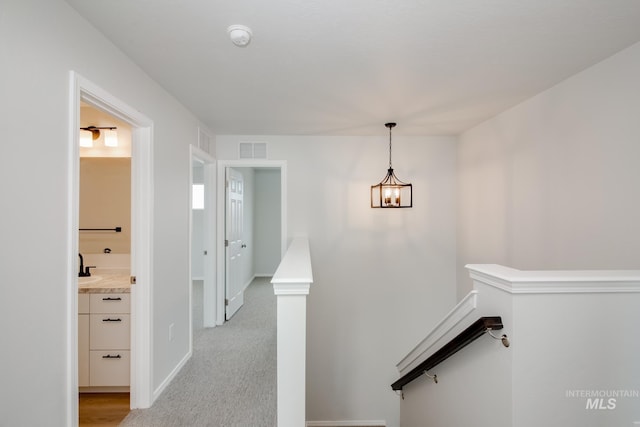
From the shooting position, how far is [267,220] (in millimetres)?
7570

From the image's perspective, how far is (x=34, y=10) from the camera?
4.20ft

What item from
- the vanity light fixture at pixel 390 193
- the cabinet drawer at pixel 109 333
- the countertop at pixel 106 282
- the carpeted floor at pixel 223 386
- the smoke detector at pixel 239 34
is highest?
the smoke detector at pixel 239 34

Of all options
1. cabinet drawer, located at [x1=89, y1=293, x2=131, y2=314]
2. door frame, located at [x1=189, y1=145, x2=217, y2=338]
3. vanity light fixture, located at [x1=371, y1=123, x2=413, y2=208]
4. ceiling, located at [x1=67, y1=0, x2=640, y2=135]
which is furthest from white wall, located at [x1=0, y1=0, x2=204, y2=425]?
vanity light fixture, located at [x1=371, y1=123, x2=413, y2=208]

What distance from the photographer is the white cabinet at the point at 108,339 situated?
7.78 feet

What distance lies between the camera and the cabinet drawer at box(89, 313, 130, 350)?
237cm

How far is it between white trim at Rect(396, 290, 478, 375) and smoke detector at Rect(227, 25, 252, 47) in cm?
187

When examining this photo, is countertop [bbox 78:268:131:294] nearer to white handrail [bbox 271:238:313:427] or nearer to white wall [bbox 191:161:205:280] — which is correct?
white handrail [bbox 271:238:313:427]

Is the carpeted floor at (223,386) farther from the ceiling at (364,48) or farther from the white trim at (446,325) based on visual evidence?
the ceiling at (364,48)

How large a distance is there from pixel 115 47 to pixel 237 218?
3.01m

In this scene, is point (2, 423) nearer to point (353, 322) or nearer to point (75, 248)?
point (75, 248)

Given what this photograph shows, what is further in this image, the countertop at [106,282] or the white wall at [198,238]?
the white wall at [198,238]

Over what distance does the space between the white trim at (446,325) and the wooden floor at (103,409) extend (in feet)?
7.41

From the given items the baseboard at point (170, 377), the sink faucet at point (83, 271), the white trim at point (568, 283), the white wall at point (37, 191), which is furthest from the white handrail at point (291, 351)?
the sink faucet at point (83, 271)

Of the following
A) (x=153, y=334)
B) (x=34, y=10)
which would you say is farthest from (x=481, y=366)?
(x=34, y=10)
